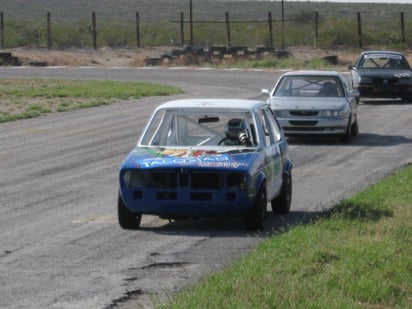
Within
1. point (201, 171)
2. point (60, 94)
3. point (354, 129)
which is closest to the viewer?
point (201, 171)

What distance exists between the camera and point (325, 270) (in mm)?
10445

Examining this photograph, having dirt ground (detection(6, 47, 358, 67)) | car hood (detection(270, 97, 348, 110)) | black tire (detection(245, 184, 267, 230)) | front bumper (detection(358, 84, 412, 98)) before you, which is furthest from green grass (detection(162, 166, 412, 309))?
dirt ground (detection(6, 47, 358, 67))

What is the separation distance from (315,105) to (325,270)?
14846 mm

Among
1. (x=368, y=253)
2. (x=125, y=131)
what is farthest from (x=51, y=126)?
(x=368, y=253)

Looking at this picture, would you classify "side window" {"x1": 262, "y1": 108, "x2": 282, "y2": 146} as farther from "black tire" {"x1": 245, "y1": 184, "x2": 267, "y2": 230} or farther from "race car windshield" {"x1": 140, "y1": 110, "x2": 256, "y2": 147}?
"black tire" {"x1": 245, "y1": 184, "x2": 267, "y2": 230}

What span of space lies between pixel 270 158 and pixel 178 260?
293 cm

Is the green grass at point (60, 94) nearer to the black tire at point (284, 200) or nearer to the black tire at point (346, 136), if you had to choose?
the black tire at point (346, 136)

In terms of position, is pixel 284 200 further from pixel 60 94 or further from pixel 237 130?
pixel 60 94

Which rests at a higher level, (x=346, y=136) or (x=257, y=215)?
(x=257, y=215)

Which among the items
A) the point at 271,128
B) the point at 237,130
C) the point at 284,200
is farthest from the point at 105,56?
the point at 237,130

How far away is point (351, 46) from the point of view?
237ft

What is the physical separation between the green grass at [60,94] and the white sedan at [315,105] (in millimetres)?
7634

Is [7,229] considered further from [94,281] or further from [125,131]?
[125,131]

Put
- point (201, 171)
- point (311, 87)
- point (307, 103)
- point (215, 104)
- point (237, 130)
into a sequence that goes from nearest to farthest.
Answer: point (201, 171) < point (237, 130) < point (215, 104) < point (307, 103) < point (311, 87)
